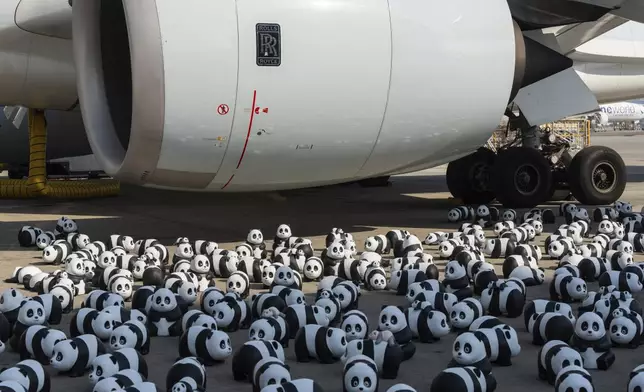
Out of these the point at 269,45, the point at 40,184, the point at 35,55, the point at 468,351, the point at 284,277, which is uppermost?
the point at 35,55

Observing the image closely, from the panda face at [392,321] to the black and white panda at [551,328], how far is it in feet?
2.32

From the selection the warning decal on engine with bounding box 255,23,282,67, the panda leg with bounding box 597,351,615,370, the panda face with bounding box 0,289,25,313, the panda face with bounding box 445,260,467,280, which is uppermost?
the warning decal on engine with bounding box 255,23,282,67

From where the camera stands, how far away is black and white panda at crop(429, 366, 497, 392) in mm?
3760

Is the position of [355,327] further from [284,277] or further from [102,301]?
[102,301]

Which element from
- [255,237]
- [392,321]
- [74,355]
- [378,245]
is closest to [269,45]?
[255,237]

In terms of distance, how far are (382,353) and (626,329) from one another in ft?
4.46

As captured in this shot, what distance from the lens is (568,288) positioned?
582 cm

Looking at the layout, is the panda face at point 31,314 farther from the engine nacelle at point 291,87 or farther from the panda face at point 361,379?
the engine nacelle at point 291,87

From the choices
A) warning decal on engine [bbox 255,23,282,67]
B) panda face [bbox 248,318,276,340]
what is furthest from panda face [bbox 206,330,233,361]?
warning decal on engine [bbox 255,23,282,67]

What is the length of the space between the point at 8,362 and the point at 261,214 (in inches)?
254

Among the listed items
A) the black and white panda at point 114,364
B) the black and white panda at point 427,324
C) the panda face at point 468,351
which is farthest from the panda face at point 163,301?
the panda face at point 468,351

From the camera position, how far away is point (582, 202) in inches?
443

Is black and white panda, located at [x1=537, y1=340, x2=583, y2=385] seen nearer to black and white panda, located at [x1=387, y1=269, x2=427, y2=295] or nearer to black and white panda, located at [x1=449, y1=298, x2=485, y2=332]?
black and white panda, located at [x1=449, y1=298, x2=485, y2=332]

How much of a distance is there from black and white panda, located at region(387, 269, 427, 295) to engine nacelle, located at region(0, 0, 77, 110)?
472 centimetres
